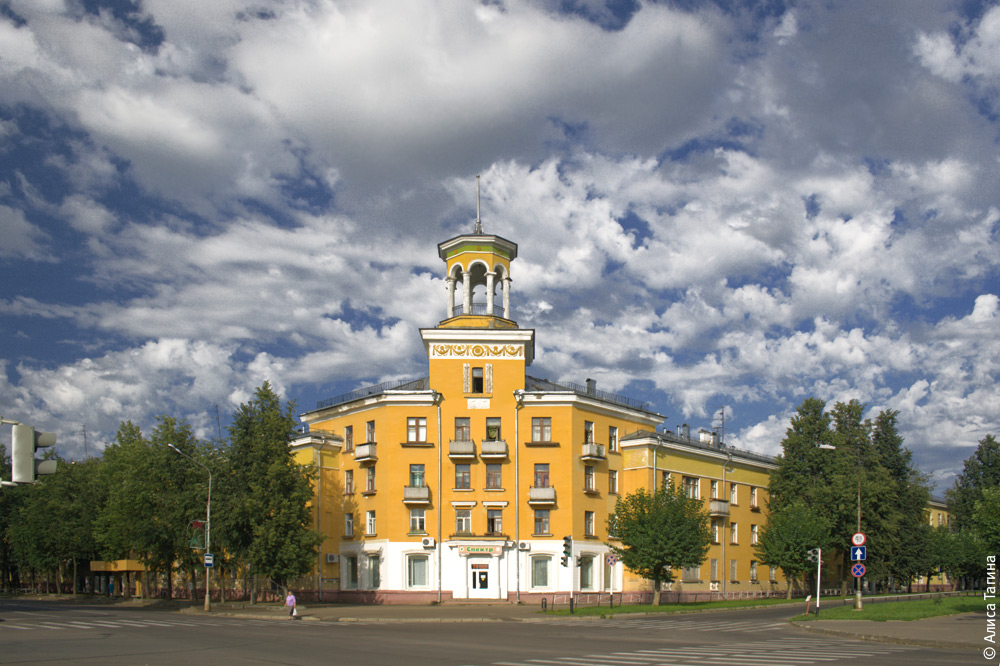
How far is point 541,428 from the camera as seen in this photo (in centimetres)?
5975

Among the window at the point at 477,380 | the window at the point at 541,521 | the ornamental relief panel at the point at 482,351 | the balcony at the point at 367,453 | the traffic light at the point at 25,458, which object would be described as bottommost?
the window at the point at 541,521

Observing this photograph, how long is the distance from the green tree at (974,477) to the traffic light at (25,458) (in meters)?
106

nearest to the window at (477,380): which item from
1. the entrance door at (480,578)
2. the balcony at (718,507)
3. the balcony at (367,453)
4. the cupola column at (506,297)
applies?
the cupola column at (506,297)

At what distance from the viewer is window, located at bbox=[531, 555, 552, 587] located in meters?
57.1

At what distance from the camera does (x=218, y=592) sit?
6919 centimetres

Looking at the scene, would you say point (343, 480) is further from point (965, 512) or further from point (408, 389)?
point (965, 512)

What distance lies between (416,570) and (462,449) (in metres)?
8.84

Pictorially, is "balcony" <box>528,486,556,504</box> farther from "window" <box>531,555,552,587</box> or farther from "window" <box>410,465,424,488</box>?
"window" <box>410,465,424,488</box>

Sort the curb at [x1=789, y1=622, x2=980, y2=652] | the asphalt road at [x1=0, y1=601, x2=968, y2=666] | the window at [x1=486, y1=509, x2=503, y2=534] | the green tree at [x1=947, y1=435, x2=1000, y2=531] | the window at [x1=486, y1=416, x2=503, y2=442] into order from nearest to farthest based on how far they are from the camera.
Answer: the asphalt road at [x1=0, y1=601, x2=968, y2=666] < the curb at [x1=789, y1=622, x2=980, y2=652] < the window at [x1=486, y1=509, x2=503, y2=534] < the window at [x1=486, y1=416, x2=503, y2=442] < the green tree at [x1=947, y1=435, x2=1000, y2=531]

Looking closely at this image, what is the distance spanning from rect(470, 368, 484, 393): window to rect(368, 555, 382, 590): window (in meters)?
13.5

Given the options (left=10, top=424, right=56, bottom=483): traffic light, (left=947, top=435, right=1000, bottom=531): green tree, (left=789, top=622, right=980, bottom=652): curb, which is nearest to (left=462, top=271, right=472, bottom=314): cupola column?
(left=789, top=622, right=980, bottom=652): curb

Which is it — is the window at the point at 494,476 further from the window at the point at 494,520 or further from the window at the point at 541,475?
the window at the point at 541,475

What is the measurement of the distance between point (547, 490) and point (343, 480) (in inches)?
616

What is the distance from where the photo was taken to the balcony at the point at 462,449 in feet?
189
